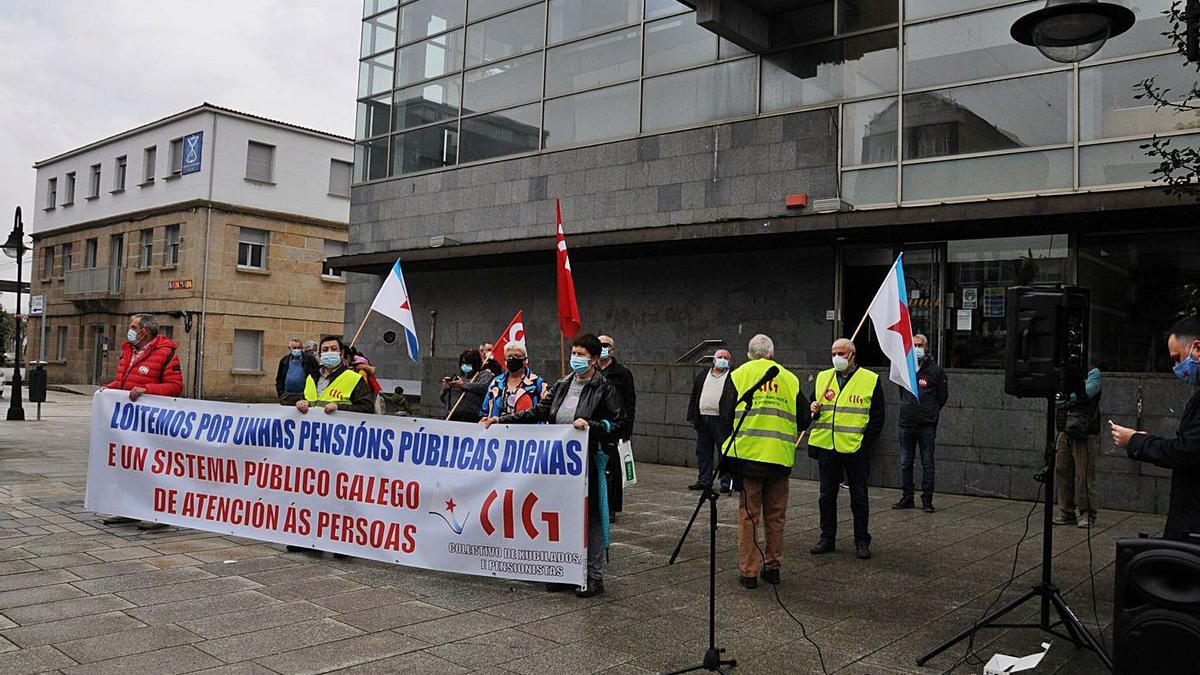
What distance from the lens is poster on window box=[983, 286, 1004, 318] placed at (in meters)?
13.9

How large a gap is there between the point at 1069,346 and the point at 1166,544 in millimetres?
1882

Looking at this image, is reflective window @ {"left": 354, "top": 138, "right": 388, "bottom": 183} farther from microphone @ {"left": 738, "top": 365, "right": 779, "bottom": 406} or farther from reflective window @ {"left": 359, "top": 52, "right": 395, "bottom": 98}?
microphone @ {"left": 738, "top": 365, "right": 779, "bottom": 406}

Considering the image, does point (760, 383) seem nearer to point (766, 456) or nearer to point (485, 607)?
point (766, 456)

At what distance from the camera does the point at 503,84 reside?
20.3 m

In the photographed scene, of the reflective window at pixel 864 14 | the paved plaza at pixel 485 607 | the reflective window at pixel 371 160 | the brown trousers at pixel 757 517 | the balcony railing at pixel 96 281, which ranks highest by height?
the reflective window at pixel 864 14

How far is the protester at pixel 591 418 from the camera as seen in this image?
22.2ft

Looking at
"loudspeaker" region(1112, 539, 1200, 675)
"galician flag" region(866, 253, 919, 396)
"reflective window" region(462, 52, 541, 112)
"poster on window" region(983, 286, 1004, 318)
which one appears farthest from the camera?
"reflective window" region(462, 52, 541, 112)

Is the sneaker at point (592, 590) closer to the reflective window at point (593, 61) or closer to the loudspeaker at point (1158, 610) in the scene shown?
the loudspeaker at point (1158, 610)

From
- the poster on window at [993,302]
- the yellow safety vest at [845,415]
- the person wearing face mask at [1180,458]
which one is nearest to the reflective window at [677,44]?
the poster on window at [993,302]

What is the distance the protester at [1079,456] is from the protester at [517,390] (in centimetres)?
590

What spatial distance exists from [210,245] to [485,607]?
31.5 meters

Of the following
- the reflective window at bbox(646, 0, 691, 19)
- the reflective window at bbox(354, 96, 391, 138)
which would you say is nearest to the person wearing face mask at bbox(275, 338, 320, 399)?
the reflective window at bbox(354, 96, 391, 138)

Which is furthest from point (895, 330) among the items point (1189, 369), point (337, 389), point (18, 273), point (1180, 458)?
point (18, 273)

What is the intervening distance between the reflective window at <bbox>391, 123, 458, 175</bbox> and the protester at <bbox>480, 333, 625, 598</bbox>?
1476 cm
